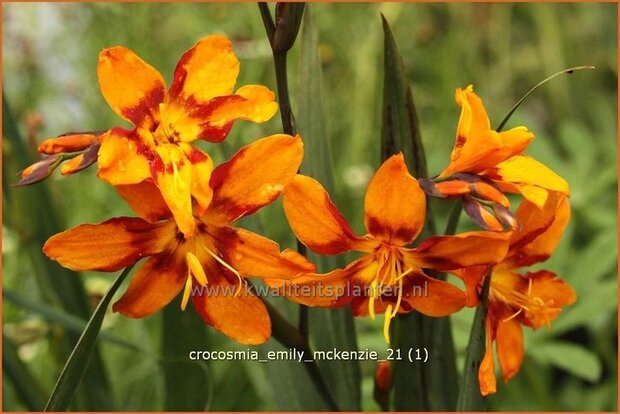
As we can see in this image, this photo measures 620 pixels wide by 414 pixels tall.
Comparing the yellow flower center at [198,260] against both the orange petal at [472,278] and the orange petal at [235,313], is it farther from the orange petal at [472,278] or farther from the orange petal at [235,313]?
the orange petal at [472,278]

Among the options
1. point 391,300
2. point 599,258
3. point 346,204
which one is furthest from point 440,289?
point 346,204

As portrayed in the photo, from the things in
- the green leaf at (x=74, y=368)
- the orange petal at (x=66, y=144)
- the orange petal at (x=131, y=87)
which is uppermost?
the orange petal at (x=131, y=87)

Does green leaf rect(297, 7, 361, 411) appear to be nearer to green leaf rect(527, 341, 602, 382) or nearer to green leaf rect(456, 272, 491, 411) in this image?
green leaf rect(456, 272, 491, 411)

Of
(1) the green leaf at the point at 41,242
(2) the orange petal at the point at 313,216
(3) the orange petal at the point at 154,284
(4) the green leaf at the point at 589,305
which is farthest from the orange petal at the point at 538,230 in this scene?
(1) the green leaf at the point at 41,242

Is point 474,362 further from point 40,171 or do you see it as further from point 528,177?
point 40,171

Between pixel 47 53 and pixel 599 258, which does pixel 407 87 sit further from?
pixel 47 53

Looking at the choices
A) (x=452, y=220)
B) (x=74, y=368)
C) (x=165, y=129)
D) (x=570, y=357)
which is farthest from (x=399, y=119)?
(x=570, y=357)
